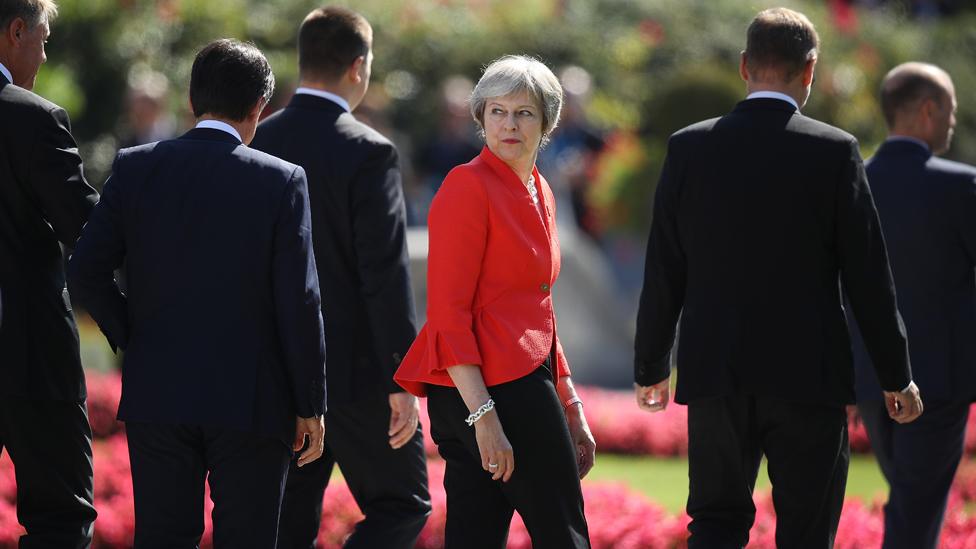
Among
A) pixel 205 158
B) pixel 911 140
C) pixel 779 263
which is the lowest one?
pixel 779 263

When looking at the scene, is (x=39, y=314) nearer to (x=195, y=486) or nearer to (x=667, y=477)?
(x=195, y=486)

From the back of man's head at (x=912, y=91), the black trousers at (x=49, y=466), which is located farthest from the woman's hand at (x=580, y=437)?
the back of man's head at (x=912, y=91)

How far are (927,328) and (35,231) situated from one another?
340 centimetres

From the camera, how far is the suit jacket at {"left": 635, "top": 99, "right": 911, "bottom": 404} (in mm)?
4684

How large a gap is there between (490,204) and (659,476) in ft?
16.9

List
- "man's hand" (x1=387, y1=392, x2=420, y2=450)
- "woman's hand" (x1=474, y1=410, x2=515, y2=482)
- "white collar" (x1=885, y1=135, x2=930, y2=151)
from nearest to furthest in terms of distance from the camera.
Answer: "woman's hand" (x1=474, y1=410, x2=515, y2=482) → "man's hand" (x1=387, y1=392, x2=420, y2=450) → "white collar" (x1=885, y1=135, x2=930, y2=151)

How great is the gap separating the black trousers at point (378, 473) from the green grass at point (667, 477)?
2.93 m

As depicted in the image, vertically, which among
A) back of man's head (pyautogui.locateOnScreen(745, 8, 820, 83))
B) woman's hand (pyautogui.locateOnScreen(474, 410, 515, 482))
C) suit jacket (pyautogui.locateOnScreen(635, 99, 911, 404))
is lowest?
woman's hand (pyautogui.locateOnScreen(474, 410, 515, 482))

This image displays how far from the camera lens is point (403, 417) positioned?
17.1 ft

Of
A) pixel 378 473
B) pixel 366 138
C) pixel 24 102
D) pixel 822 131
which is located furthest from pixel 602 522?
pixel 24 102

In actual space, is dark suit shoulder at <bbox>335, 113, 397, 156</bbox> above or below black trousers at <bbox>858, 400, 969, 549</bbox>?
above

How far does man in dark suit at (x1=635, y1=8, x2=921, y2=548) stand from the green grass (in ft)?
10.7

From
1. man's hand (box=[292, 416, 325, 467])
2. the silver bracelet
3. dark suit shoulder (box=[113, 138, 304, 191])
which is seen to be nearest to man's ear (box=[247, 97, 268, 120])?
dark suit shoulder (box=[113, 138, 304, 191])

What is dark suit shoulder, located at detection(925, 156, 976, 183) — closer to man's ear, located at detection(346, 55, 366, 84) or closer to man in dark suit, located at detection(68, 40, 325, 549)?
man's ear, located at detection(346, 55, 366, 84)
